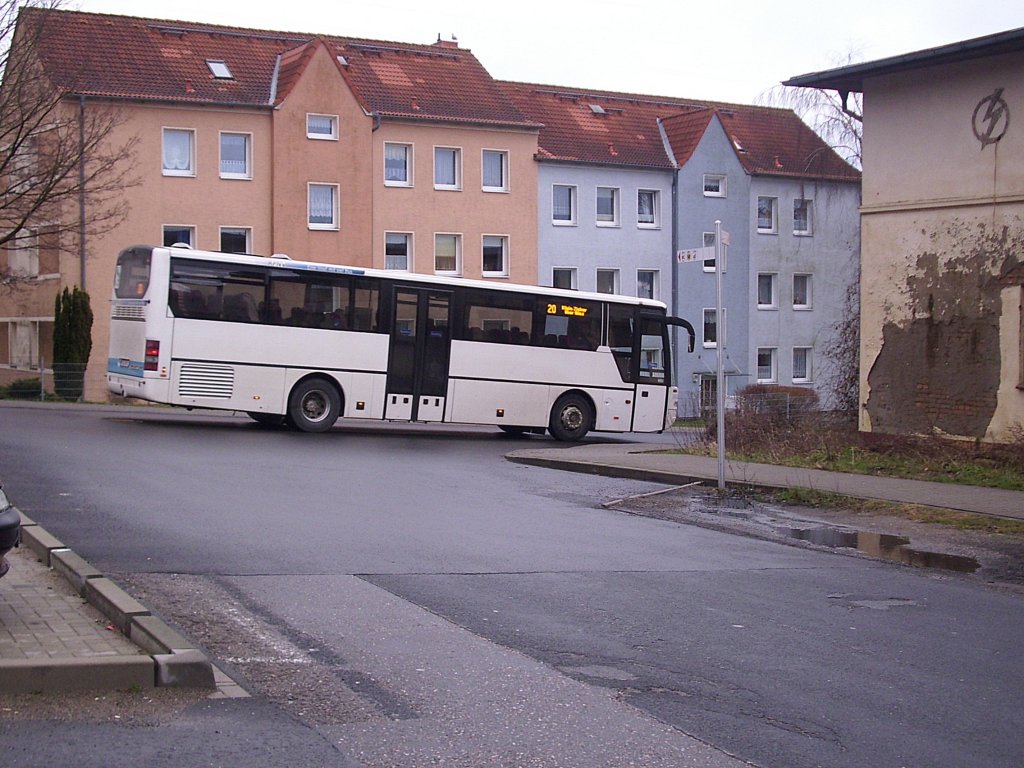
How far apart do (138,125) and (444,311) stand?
20.3 m

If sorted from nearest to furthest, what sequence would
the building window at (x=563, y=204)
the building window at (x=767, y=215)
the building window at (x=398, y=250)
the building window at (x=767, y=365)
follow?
the building window at (x=398, y=250), the building window at (x=563, y=204), the building window at (x=767, y=215), the building window at (x=767, y=365)

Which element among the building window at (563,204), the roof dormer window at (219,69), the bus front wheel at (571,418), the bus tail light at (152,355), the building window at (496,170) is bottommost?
the bus front wheel at (571,418)

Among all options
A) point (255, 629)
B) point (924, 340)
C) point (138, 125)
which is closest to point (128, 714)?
point (255, 629)

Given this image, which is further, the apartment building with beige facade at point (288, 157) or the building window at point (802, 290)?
the building window at point (802, 290)

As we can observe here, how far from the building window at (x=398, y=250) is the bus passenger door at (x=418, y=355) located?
20625mm

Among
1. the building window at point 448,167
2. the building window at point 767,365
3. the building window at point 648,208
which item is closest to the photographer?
the building window at point 448,167

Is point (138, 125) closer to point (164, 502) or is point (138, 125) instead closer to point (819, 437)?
point (819, 437)

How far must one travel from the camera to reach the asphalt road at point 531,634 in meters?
5.64

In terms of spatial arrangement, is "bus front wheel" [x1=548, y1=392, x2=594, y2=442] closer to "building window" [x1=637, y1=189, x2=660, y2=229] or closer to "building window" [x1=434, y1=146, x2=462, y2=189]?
"building window" [x1=434, y1=146, x2=462, y2=189]

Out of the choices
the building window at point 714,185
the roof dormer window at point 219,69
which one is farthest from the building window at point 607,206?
the roof dormer window at point 219,69

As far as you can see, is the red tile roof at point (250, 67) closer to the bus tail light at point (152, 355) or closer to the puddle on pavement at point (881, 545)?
the bus tail light at point (152, 355)

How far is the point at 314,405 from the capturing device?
24734 millimetres

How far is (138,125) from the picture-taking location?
41.8m

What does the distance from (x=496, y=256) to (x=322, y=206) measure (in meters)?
7.07
